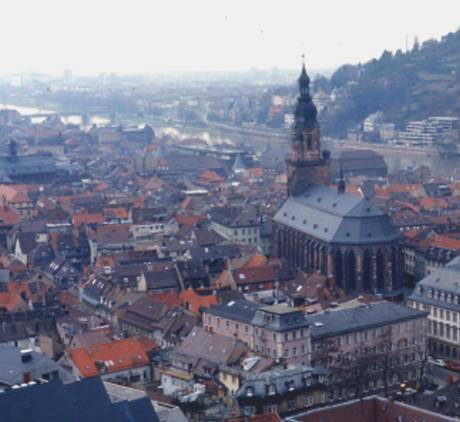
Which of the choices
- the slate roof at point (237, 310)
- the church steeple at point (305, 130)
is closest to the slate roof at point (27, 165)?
the church steeple at point (305, 130)

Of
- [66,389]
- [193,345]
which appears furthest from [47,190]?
[66,389]

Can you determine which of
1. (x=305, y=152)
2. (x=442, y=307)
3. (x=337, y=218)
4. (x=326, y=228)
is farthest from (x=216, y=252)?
(x=442, y=307)

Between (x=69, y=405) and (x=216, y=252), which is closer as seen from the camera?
(x=69, y=405)

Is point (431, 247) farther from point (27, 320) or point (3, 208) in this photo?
point (3, 208)

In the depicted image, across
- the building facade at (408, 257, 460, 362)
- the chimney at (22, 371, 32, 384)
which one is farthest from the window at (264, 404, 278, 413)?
the building facade at (408, 257, 460, 362)

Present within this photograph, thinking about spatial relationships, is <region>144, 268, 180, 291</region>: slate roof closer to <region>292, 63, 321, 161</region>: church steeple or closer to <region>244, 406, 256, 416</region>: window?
<region>292, 63, 321, 161</region>: church steeple

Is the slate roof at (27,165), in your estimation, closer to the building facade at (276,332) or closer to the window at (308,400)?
the building facade at (276,332)

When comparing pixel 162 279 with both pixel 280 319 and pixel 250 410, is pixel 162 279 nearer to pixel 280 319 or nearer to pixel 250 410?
pixel 280 319
